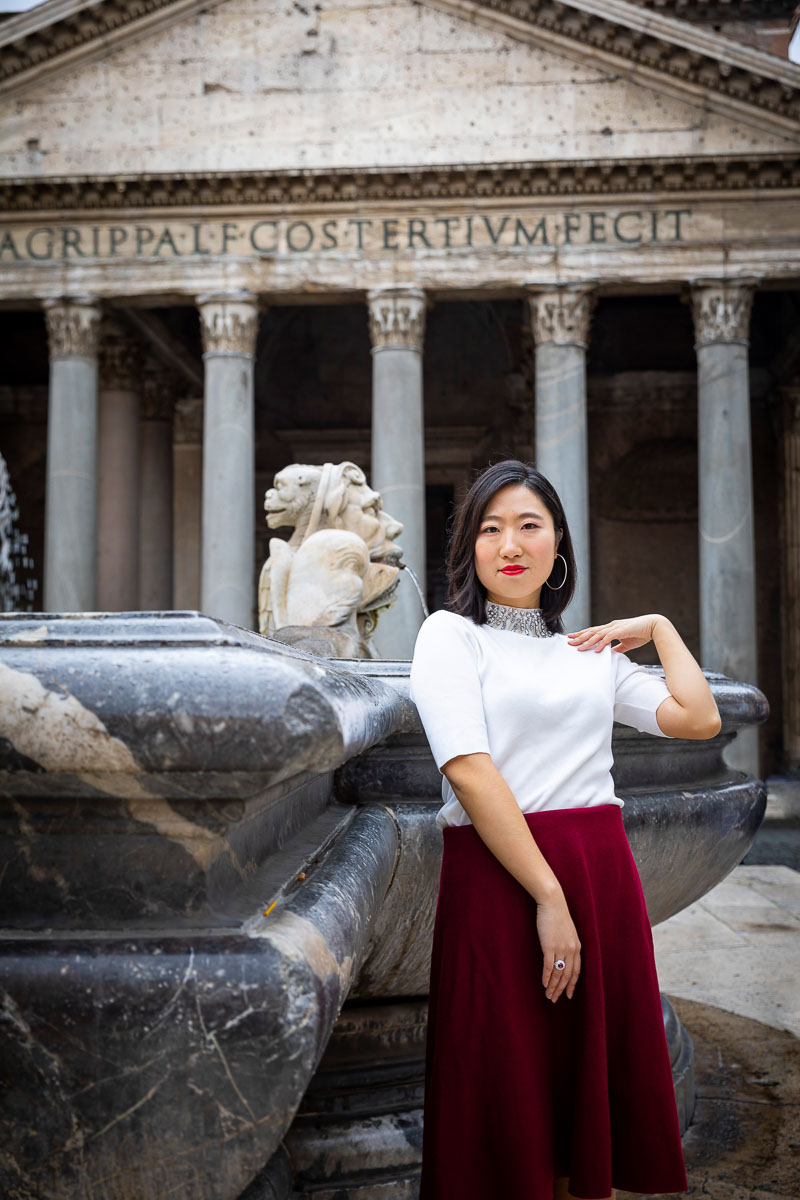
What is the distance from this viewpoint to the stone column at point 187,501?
21250mm

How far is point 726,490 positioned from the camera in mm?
16125

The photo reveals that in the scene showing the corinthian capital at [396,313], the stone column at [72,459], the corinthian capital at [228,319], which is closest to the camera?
the stone column at [72,459]

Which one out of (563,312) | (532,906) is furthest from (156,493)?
(532,906)

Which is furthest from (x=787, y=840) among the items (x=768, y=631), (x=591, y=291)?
(x=768, y=631)

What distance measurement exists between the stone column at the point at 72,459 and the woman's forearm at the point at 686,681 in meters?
15.1

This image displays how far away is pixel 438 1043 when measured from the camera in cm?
180

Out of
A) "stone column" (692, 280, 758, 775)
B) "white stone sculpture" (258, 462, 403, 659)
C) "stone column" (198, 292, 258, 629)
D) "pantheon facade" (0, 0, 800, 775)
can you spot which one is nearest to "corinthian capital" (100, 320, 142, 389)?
"pantheon facade" (0, 0, 800, 775)

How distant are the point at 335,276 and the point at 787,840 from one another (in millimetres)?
10097

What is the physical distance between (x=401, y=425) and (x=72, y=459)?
491 cm

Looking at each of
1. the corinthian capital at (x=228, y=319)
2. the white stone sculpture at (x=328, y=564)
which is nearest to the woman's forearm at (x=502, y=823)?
the white stone sculpture at (x=328, y=564)

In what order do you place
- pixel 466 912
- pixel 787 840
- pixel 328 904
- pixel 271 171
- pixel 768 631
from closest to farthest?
1. pixel 328 904
2. pixel 466 912
3. pixel 787 840
4. pixel 271 171
5. pixel 768 631

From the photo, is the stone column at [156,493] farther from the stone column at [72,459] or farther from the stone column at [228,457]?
the stone column at [228,457]

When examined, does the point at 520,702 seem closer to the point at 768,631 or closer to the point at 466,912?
the point at 466,912

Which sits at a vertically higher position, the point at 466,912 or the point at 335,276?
the point at 335,276
